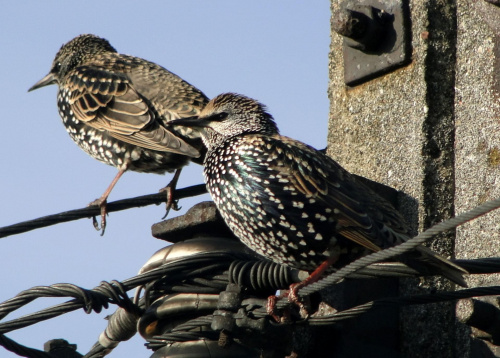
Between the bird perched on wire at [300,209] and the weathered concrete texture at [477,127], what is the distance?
0.39 meters

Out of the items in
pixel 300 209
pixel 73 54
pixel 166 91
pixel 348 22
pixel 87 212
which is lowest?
pixel 300 209

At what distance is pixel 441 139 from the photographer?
15.2 ft

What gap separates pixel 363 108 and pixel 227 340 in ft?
4.94

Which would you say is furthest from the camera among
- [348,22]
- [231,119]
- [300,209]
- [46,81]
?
[46,81]

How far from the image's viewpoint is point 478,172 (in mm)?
4570

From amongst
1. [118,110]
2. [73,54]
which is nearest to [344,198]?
[118,110]

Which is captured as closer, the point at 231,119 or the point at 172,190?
the point at 231,119

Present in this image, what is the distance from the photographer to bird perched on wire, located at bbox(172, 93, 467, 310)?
14.0ft

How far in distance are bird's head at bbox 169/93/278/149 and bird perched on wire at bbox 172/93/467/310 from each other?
435 mm

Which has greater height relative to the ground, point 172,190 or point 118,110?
point 118,110

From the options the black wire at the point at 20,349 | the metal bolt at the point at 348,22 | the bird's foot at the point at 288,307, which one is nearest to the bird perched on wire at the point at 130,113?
the metal bolt at the point at 348,22

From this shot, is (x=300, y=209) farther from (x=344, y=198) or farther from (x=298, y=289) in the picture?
(x=298, y=289)

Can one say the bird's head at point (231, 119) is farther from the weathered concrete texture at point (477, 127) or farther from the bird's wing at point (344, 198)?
the weathered concrete texture at point (477, 127)

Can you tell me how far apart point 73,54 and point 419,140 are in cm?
365
